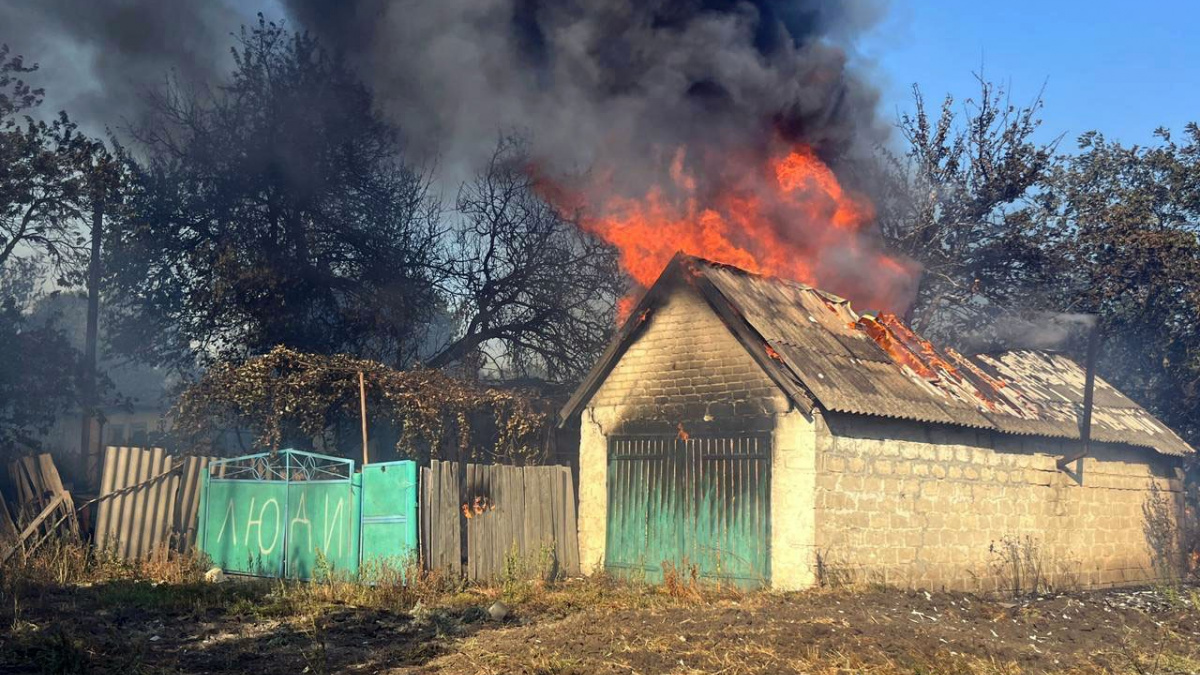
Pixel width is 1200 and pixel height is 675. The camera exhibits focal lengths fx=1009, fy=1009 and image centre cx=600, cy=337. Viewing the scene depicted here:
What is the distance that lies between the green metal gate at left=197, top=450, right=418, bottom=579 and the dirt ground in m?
0.98

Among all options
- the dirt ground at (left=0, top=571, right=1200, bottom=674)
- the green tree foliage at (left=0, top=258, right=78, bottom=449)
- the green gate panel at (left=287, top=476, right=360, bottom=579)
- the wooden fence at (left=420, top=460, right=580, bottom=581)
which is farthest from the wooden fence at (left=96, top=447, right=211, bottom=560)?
the green tree foliage at (left=0, top=258, right=78, bottom=449)

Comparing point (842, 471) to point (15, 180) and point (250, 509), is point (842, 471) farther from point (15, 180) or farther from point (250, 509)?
point (15, 180)

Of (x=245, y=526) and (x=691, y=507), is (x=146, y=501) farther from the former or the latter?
(x=691, y=507)

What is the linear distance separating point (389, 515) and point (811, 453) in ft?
17.9

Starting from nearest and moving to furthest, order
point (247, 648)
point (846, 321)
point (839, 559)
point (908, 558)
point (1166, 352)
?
point (247, 648)
point (839, 559)
point (908, 558)
point (846, 321)
point (1166, 352)

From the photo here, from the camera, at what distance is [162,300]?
22.2 metres

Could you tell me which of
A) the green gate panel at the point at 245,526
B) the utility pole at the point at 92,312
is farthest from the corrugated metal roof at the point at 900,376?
the utility pole at the point at 92,312

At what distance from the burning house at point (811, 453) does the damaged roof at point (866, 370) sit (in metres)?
0.04

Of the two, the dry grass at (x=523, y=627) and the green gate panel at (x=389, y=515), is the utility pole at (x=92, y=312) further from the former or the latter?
the green gate panel at (x=389, y=515)

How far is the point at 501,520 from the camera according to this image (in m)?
14.1

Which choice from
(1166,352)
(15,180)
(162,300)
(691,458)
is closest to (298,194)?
(162,300)

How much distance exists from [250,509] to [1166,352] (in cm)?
2085

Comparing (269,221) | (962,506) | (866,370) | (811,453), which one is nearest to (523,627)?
(811,453)

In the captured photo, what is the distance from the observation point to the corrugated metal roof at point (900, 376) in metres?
13.4
